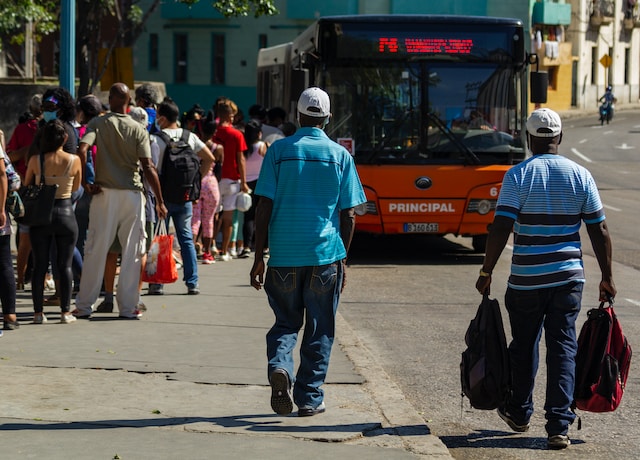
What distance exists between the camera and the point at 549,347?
6.75 m

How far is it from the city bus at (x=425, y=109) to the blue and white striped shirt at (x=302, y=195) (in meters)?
8.51

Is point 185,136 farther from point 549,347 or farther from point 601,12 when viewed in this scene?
point 601,12

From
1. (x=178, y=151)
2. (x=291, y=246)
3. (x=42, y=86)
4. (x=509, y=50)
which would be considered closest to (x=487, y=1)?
(x=42, y=86)

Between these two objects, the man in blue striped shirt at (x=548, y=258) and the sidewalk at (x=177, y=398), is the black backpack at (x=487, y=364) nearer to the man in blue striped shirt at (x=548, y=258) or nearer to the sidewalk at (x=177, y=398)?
the man in blue striped shirt at (x=548, y=258)

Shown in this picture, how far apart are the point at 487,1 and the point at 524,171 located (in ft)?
167

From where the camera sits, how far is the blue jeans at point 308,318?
7.02 meters

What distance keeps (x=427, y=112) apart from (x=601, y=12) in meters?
62.4

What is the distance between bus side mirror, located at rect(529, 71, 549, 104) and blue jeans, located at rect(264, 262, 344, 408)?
30.5 feet

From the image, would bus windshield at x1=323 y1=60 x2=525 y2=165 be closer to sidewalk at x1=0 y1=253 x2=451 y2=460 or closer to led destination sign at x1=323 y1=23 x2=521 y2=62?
led destination sign at x1=323 y1=23 x2=521 y2=62

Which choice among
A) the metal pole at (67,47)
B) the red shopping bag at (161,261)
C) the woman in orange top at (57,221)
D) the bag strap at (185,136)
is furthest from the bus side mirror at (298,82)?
the woman in orange top at (57,221)

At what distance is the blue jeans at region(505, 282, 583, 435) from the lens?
6.64 m

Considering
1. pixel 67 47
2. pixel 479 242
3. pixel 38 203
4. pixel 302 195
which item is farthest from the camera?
pixel 479 242

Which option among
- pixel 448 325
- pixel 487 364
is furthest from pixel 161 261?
pixel 487 364

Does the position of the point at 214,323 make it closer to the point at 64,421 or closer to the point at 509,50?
the point at 64,421
